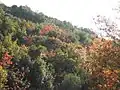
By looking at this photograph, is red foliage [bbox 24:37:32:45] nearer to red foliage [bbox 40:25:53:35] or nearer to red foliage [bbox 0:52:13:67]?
red foliage [bbox 40:25:53:35]

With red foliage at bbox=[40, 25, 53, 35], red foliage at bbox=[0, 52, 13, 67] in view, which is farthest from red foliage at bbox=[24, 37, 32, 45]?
red foliage at bbox=[0, 52, 13, 67]

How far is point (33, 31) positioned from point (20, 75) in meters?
62.8

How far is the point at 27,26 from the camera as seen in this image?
123 metres

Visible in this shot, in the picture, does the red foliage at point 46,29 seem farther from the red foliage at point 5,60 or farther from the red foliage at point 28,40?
the red foliage at point 5,60

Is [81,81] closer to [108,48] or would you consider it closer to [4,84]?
[4,84]

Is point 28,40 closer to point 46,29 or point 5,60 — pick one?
point 46,29

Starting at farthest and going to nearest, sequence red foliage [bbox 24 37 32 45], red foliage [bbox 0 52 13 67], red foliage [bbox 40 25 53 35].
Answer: red foliage [bbox 40 25 53 35], red foliage [bbox 24 37 32 45], red foliage [bbox 0 52 13 67]

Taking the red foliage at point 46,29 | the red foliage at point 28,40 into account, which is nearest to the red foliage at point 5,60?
the red foliage at point 28,40

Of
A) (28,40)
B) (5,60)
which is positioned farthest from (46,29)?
(5,60)

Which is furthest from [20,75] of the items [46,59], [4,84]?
[46,59]

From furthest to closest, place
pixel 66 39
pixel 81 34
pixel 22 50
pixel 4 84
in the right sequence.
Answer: pixel 81 34
pixel 66 39
pixel 22 50
pixel 4 84

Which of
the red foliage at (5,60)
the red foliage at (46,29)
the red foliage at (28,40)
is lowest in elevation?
the red foliage at (5,60)

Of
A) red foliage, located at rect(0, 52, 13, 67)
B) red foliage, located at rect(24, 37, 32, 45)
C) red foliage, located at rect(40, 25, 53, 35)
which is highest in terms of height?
red foliage, located at rect(40, 25, 53, 35)

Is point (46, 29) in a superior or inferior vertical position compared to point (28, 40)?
superior
